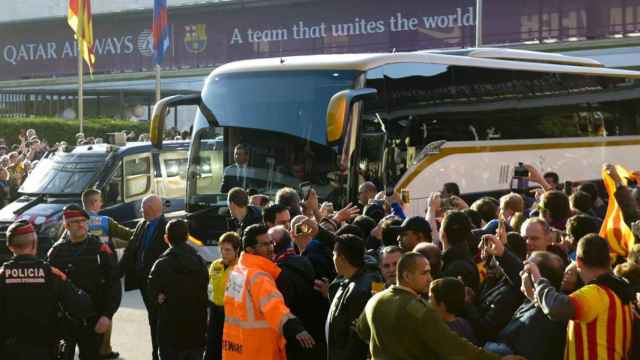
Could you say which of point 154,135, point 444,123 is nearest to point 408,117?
point 444,123

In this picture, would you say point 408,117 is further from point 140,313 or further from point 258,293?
point 258,293

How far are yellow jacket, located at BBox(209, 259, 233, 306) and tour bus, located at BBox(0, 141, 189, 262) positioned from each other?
8723 mm

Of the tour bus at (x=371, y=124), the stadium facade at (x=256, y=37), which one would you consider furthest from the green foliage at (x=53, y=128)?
the tour bus at (x=371, y=124)

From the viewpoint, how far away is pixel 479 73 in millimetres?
17656

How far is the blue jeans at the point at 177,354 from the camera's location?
29.2ft

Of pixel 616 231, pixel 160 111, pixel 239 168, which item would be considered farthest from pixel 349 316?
pixel 160 111

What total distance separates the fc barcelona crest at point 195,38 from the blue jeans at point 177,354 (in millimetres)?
40071

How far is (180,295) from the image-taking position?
29.0 feet

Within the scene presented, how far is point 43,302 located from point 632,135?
635 inches

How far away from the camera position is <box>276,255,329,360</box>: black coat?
24.9 ft

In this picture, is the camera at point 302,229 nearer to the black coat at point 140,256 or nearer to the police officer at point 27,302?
the police officer at point 27,302

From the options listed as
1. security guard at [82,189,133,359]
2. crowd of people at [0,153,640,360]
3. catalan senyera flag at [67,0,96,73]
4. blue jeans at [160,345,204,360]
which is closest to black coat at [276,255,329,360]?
crowd of people at [0,153,640,360]

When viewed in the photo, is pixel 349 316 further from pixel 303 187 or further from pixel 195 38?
pixel 195 38

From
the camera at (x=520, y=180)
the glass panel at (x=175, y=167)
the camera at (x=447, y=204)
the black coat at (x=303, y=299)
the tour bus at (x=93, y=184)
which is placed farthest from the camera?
the glass panel at (x=175, y=167)
